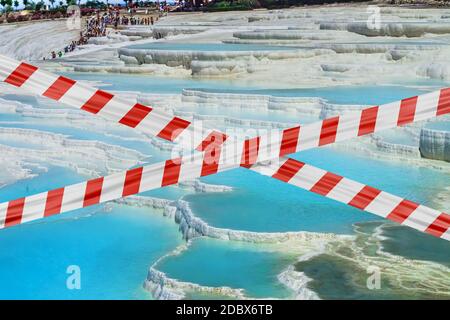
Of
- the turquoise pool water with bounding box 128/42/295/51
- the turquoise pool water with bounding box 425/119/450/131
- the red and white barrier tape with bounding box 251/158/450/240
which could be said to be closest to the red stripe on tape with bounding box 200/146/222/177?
the red and white barrier tape with bounding box 251/158/450/240

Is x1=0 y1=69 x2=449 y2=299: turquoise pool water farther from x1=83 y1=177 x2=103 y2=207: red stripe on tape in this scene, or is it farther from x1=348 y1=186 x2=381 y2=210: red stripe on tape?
x1=83 y1=177 x2=103 y2=207: red stripe on tape

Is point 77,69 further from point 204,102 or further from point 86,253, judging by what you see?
point 86,253

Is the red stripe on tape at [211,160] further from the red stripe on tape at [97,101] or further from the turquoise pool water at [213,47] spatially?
the turquoise pool water at [213,47]

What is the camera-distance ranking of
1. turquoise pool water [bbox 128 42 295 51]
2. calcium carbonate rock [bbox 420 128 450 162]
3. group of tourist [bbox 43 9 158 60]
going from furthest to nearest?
group of tourist [bbox 43 9 158 60] → turquoise pool water [bbox 128 42 295 51] → calcium carbonate rock [bbox 420 128 450 162]

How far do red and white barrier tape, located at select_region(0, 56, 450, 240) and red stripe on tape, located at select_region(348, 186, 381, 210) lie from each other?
0.53ft

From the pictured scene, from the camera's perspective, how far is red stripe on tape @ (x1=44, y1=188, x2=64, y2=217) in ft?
7.27

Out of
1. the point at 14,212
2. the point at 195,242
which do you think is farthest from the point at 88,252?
the point at 14,212

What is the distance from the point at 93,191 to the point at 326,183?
0.64 meters

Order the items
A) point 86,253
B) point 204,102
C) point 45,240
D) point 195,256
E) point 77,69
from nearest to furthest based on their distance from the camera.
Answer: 1. point 195,256
2. point 86,253
3. point 45,240
4. point 204,102
5. point 77,69

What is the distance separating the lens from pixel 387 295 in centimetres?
302

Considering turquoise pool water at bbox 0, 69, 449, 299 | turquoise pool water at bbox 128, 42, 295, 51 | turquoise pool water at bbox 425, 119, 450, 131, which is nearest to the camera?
turquoise pool water at bbox 0, 69, 449, 299
